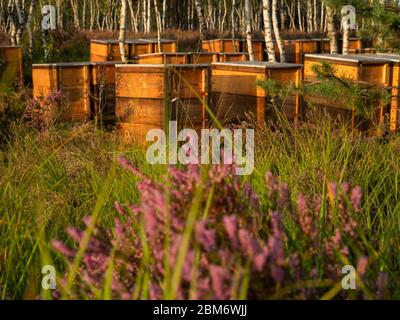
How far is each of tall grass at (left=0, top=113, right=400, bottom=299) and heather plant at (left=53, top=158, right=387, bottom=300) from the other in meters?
0.02

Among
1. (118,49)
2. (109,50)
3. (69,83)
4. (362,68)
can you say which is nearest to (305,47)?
(118,49)

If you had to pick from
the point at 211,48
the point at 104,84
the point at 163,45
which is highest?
the point at 163,45

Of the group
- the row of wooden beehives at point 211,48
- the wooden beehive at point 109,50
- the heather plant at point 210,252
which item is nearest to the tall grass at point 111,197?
the heather plant at point 210,252

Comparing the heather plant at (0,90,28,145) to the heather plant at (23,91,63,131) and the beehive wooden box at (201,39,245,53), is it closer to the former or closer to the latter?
the heather plant at (23,91,63,131)

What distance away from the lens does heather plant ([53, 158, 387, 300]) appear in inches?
63.0

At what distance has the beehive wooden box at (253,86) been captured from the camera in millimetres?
8539

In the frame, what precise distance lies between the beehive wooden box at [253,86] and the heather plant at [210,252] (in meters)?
6.28

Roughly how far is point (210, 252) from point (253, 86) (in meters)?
7.08

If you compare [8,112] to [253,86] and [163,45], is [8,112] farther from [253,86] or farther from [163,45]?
[163,45]

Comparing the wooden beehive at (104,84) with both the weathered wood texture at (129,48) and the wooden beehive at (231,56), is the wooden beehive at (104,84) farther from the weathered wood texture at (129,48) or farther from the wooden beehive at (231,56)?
the weathered wood texture at (129,48)

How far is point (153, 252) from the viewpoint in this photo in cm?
191

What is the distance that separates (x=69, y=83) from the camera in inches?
420

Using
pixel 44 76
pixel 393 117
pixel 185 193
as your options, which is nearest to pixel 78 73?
pixel 44 76
